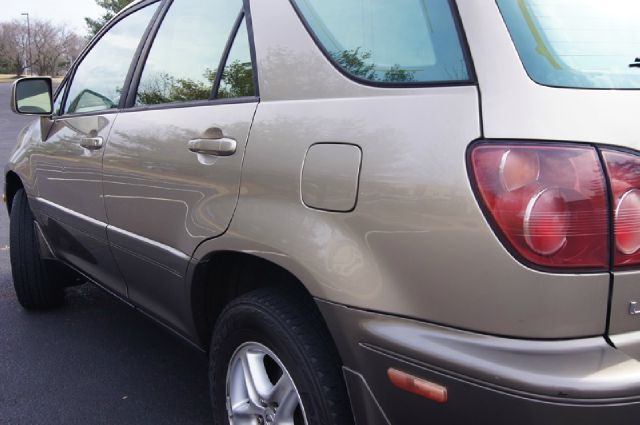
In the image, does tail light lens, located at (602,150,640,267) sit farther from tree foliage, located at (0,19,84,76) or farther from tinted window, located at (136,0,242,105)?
tree foliage, located at (0,19,84,76)

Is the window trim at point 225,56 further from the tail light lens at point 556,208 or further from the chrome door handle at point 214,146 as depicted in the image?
the tail light lens at point 556,208

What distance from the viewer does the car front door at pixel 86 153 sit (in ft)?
9.34

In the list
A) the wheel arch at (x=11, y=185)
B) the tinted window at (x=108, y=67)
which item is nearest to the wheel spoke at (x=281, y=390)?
the tinted window at (x=108, y=67)

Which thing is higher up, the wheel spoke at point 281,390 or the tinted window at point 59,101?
the tinted window at point 59,101

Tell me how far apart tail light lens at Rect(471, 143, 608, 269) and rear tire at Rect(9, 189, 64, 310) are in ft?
11.0

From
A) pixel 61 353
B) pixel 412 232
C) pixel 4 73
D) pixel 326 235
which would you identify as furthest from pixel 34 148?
pixel 4 73

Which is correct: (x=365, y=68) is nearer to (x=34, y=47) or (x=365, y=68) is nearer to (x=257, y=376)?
(x=257, y=376)

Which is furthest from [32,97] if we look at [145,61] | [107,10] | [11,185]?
[107,10]

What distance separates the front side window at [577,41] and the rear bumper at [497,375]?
59cm

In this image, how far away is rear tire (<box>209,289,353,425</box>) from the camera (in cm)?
166

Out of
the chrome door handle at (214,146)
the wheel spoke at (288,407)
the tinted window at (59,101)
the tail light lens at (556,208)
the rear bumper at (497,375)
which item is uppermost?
the tinted window at (59,101)

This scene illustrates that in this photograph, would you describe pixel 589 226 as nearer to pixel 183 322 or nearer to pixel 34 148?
pixel 183 322

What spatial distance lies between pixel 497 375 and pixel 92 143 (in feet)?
7.38

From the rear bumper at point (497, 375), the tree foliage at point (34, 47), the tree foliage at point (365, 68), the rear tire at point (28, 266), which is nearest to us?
the rear bumper at point (497, 375)
